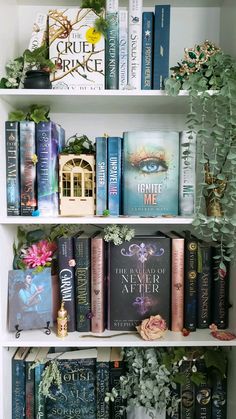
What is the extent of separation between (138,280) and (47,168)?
0.45 metres

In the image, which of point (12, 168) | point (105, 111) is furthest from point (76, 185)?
point (105, 111)

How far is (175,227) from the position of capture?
137cm

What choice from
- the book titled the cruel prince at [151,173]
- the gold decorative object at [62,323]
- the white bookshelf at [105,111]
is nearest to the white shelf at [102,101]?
the white bookshelf at [105,111]

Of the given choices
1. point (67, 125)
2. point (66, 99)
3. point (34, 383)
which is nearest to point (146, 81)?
point (66, 99)

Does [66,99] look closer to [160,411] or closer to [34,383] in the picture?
[34,383]

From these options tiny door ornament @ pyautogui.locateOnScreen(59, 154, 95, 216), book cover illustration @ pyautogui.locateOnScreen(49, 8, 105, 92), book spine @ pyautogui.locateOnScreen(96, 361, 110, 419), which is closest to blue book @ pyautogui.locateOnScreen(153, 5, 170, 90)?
book cover illustration @ pyautogui.locateOnScreen(49, 8, 105, 92)

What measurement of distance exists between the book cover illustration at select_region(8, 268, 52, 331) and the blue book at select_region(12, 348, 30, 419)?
130 mm

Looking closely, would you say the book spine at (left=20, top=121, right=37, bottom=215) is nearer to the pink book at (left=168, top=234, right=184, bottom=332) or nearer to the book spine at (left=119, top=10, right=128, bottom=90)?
the book spine at (left=119, top=10, right=128, bottom=90)

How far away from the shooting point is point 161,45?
1.09 metres

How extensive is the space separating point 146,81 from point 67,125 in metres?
0.35

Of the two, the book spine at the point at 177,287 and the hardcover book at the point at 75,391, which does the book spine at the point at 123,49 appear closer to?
the book spine at the point at 177,287

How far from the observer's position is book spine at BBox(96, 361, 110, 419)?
121 centimetres

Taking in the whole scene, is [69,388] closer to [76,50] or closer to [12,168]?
[12,168]

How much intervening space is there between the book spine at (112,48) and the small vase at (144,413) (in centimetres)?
99
